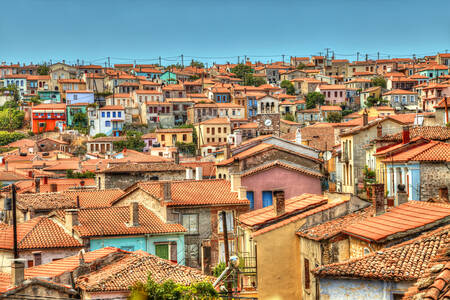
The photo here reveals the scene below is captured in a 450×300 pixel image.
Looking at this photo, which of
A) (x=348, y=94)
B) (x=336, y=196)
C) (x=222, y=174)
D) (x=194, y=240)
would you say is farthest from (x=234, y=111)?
(x=336, y=196)

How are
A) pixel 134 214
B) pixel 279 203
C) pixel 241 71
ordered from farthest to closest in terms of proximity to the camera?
pixel 241 71 → pixel 134 214 → pixel 279 203

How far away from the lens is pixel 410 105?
422 feet

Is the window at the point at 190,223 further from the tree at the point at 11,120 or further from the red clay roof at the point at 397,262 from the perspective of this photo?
the tree at the point at 11,120

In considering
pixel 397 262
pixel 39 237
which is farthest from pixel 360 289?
pixel 39 237

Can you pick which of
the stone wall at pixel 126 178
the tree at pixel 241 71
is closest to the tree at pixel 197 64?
the tree at pixel 241 71

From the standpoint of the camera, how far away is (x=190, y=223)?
38594 mm

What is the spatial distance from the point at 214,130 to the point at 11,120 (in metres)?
41.1

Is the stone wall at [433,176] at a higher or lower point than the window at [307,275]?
higher

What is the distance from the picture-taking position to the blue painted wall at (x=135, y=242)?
34.9 m

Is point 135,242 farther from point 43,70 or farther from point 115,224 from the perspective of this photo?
point 43,70

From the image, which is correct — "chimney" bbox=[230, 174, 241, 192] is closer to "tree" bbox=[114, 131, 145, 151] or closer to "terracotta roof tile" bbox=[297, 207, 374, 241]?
"terracotta roof tile" bbox=[297, 207, 374, 241]

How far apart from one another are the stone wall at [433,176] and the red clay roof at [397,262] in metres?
12.8

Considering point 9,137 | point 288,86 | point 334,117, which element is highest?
point 288,86

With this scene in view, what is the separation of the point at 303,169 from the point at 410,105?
3536 inches
